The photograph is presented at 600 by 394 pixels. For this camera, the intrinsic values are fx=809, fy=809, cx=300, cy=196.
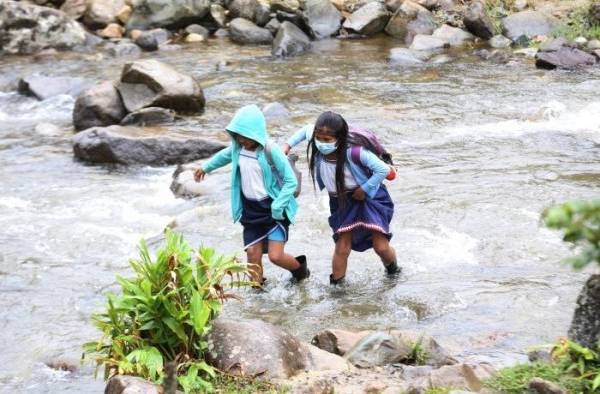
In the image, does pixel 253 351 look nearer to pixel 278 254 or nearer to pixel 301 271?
pixel 278 254

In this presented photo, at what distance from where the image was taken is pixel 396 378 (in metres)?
→ 4.67

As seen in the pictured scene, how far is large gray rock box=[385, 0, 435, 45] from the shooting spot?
63.8 feet

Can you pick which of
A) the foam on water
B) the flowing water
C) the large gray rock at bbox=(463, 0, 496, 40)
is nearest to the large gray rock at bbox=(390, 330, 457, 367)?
the flowing water

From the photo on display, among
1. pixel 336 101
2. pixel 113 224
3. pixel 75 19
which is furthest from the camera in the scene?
pixel 75 19

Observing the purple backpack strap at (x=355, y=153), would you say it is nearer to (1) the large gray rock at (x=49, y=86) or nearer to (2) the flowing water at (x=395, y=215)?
(2) the flowing water at (x=395, y=215)

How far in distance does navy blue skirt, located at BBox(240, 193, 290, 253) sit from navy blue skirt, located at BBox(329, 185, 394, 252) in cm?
40

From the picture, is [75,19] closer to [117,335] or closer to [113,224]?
[113,224]

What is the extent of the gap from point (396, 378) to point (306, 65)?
497 inches

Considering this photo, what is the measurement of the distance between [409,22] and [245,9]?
423 centimetres

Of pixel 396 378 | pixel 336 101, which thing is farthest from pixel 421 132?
pixel 396 378

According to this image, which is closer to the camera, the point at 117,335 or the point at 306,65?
the point at 117,335

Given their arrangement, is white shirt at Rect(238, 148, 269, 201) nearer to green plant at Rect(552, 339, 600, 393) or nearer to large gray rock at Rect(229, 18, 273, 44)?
green plant at Rect(552, 339, 600, 393)

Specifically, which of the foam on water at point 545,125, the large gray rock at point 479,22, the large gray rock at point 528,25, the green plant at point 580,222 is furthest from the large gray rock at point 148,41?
the green plant at point 580,222

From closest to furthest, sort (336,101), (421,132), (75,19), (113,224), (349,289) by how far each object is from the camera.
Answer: (349,289), (113,224), (421,132), (336,101), (75,19)
